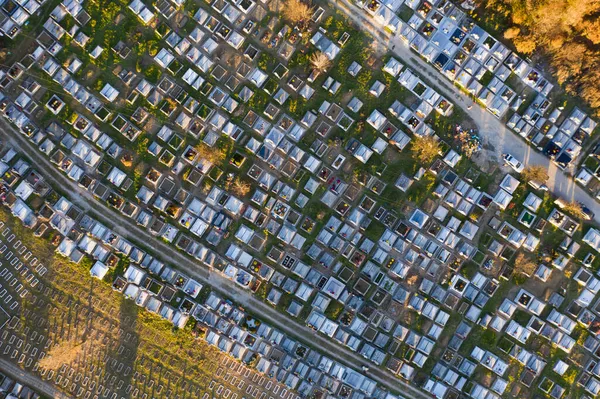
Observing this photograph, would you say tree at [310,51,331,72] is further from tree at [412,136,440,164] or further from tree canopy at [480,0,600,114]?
tree canopy at [480,0,600,114]

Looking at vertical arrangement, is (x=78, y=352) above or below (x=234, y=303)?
below

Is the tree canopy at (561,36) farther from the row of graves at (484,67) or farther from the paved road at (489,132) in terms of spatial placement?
the paved road at (489,132)

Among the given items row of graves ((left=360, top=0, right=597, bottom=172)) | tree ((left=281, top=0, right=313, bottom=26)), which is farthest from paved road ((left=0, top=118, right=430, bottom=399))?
row of graves ((left=360, top=0, right=597, bottom=172))

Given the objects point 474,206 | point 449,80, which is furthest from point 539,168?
point 449,80

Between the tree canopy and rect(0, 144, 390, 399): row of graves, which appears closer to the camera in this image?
rect(0, 144, 390, 399): row of graves

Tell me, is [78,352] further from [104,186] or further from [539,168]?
[539,168]

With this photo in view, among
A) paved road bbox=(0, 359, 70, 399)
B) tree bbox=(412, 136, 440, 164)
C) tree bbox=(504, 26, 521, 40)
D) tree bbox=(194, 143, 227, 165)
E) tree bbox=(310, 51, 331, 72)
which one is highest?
tree bbox=(504, 26, 521, 40)
